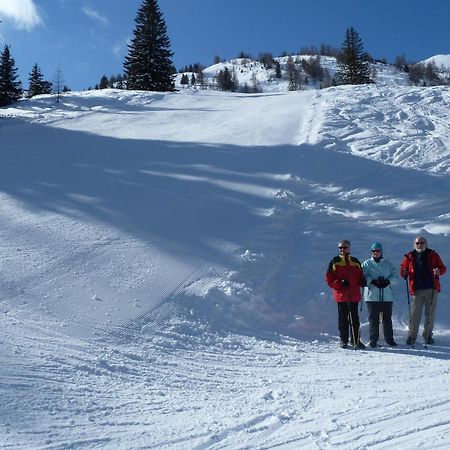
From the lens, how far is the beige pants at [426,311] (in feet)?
25.2

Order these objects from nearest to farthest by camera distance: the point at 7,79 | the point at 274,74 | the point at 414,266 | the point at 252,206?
the point at 414,266
the point at 252,206
the point at 7,79
the point at 274,74

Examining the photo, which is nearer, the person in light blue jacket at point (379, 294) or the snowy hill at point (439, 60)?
the person in light blue jacket at point (379, 294)

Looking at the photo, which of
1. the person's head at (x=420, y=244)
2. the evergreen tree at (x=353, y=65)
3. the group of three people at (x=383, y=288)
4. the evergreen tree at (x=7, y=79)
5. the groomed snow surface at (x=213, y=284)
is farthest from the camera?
the evergreen tree at (x=353, y=65)

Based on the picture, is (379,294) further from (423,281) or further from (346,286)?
(423,281)

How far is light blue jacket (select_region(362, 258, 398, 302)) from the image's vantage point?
25.6 ft

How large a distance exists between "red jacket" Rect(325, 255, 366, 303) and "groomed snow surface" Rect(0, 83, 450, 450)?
740mm

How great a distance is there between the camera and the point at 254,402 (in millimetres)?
5309

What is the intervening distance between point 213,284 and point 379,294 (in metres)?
2.69

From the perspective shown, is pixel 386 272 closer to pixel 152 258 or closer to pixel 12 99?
pixel 152 258

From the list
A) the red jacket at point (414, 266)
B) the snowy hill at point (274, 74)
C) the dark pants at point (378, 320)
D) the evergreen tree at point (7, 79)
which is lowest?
the dark pants at point (378, 320)

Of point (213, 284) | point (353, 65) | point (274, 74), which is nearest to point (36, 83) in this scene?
point (353, 65)

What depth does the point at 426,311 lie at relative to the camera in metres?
7.74

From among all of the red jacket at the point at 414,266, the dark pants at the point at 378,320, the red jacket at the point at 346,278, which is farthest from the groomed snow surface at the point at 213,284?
the red jacket at the point at 414,266

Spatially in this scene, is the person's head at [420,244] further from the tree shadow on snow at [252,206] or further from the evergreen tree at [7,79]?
the evergreen tree at [7,79]
